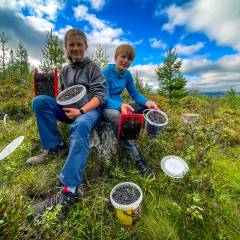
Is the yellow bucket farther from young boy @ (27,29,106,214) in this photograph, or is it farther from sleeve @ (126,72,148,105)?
sleeve @ (126,72,148,105)

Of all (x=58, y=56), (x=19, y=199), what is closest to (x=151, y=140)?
(x=19, y=199)

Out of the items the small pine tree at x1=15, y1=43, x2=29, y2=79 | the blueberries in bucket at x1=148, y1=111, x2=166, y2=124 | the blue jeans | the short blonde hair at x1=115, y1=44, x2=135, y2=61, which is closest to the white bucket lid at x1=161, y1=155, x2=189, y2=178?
the blueberries in bucket at x1=148, y1=111, x2=166, y2=124

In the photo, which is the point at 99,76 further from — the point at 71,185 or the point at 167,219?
the point at 167,219

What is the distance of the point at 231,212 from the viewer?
7.48ft

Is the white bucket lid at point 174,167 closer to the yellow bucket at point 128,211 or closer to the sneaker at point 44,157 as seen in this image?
the yellow bucket at point 128,211

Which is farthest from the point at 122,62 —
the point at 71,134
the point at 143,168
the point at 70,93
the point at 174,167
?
the point at 174,167

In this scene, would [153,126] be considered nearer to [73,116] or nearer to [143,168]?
[143,168]

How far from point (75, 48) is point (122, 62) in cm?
68

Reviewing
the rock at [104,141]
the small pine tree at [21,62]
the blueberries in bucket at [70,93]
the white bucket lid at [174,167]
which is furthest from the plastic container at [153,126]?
the small pine tree at [21,62]

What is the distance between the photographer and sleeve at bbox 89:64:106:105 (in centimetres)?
279

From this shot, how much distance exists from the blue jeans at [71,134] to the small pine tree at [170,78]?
51.6 ft

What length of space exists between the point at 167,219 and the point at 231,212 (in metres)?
0.74

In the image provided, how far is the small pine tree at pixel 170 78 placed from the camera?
17.8m

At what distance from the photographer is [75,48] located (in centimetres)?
291
